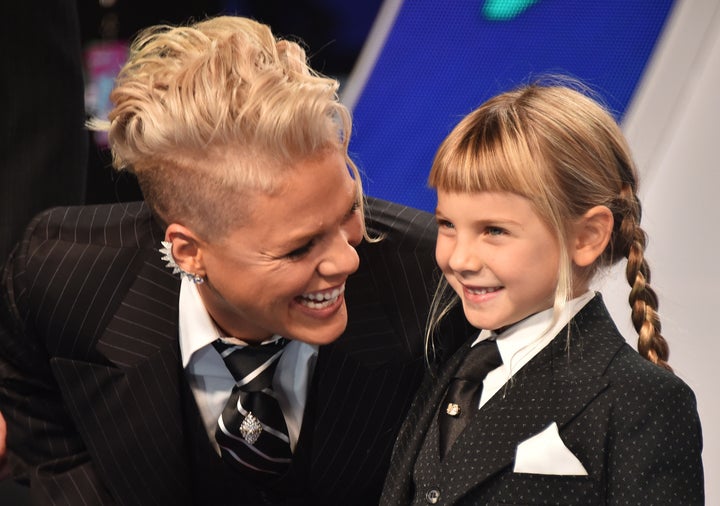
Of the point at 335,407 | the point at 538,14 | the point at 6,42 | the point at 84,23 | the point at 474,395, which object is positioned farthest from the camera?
the point at 84,23

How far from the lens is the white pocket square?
1.35 m

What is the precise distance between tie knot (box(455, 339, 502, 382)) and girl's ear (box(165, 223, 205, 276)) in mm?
390

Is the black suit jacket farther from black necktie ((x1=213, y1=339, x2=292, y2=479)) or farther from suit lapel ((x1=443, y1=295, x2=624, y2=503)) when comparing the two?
black necktie ((x1=213, y1=339, x2=292, y2=479))

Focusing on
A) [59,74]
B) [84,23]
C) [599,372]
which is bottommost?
[84,23]

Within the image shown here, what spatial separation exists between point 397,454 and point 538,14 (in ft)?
5.26

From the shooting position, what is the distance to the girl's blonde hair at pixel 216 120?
4.93 feet

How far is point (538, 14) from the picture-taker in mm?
2871

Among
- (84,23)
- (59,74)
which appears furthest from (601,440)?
(84,23)

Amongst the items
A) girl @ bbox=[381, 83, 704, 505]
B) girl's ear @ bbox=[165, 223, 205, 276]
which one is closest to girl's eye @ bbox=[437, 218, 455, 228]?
girl @ bbox=[381, 83, 704, 505]

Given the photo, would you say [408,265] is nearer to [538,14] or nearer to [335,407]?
[335,407]

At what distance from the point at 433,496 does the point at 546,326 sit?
0.25 m

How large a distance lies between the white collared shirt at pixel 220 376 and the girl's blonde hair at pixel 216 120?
Result: 0.18 metres

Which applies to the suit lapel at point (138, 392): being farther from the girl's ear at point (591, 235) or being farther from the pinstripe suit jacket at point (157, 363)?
the girl's ear at point (591, 235)

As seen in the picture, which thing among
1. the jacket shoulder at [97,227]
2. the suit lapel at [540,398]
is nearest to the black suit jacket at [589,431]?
the suit lapel at [540,398]
